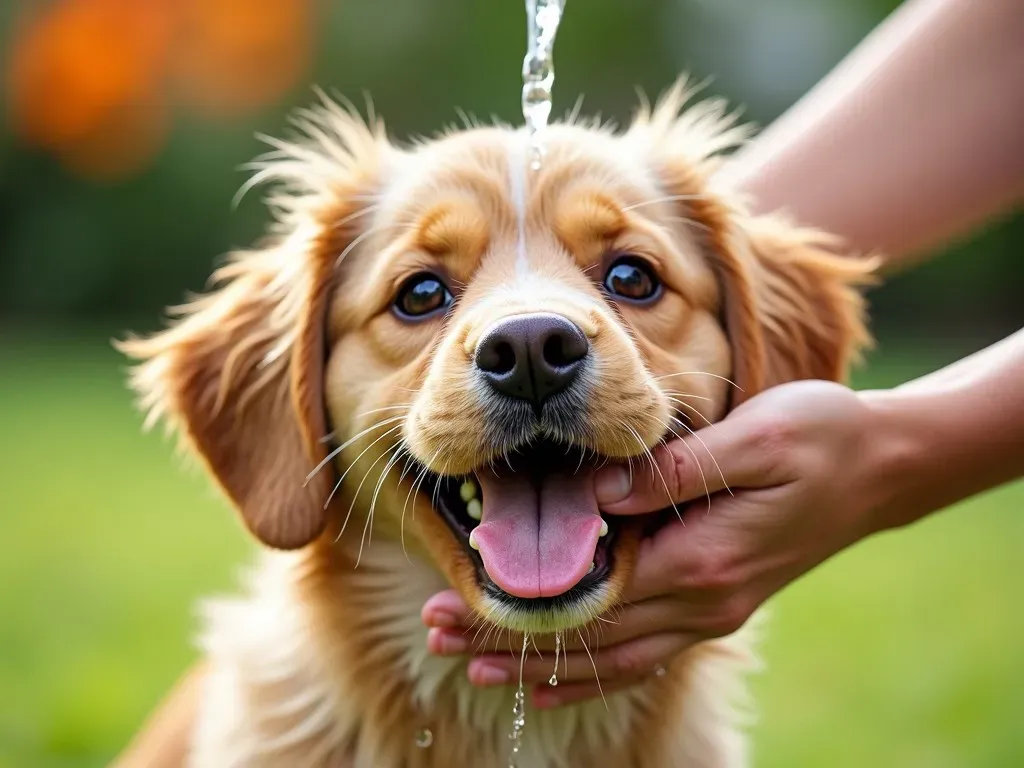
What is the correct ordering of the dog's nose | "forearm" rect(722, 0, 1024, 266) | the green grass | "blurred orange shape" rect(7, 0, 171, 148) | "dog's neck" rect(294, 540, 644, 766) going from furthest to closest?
"blurred orange shape" rect(7, 0, 171, 148), the green grass, "forearm" rect(722, 0, 1024, 266), "dog's neck" rect(294, 540, 644, 766), the dog's nose

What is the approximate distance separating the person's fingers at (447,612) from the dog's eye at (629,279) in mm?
895

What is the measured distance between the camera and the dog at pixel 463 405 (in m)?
2.89

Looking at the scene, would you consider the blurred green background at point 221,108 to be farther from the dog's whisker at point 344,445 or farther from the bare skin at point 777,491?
the bare skin at point 777,491

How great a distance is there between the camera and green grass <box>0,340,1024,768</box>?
4977 mm

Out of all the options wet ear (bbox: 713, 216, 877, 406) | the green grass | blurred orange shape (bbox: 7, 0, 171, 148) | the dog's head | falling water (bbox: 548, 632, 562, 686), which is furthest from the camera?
blurred orange shape (bbox: 7, 0, 171, 148)

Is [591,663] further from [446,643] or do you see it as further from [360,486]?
[360,486]

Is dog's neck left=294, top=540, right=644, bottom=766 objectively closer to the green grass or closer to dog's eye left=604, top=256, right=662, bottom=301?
dog's eye left=604, top=256, right=662, bottom=301

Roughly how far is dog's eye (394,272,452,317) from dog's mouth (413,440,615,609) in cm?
47

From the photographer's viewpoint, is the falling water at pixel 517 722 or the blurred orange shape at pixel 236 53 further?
the blurred orange shape at pixel 236 53

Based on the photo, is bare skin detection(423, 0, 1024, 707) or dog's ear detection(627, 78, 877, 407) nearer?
bare skin detection(423, 0, 1024, 707)

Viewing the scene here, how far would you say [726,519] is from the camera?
295 cm

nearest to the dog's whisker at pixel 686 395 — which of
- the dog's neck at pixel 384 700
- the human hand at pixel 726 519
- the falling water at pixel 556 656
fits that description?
the human hand at pixel 726 519

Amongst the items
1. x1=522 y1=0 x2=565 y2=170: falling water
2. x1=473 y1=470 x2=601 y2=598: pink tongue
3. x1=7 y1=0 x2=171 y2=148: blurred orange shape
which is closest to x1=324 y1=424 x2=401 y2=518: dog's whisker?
x1=473 y1=470 x2=601 y2=598: pink tongue

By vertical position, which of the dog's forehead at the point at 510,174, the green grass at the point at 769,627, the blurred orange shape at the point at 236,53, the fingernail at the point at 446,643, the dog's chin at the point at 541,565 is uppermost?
the blurred orange shape at the point at 236,53
